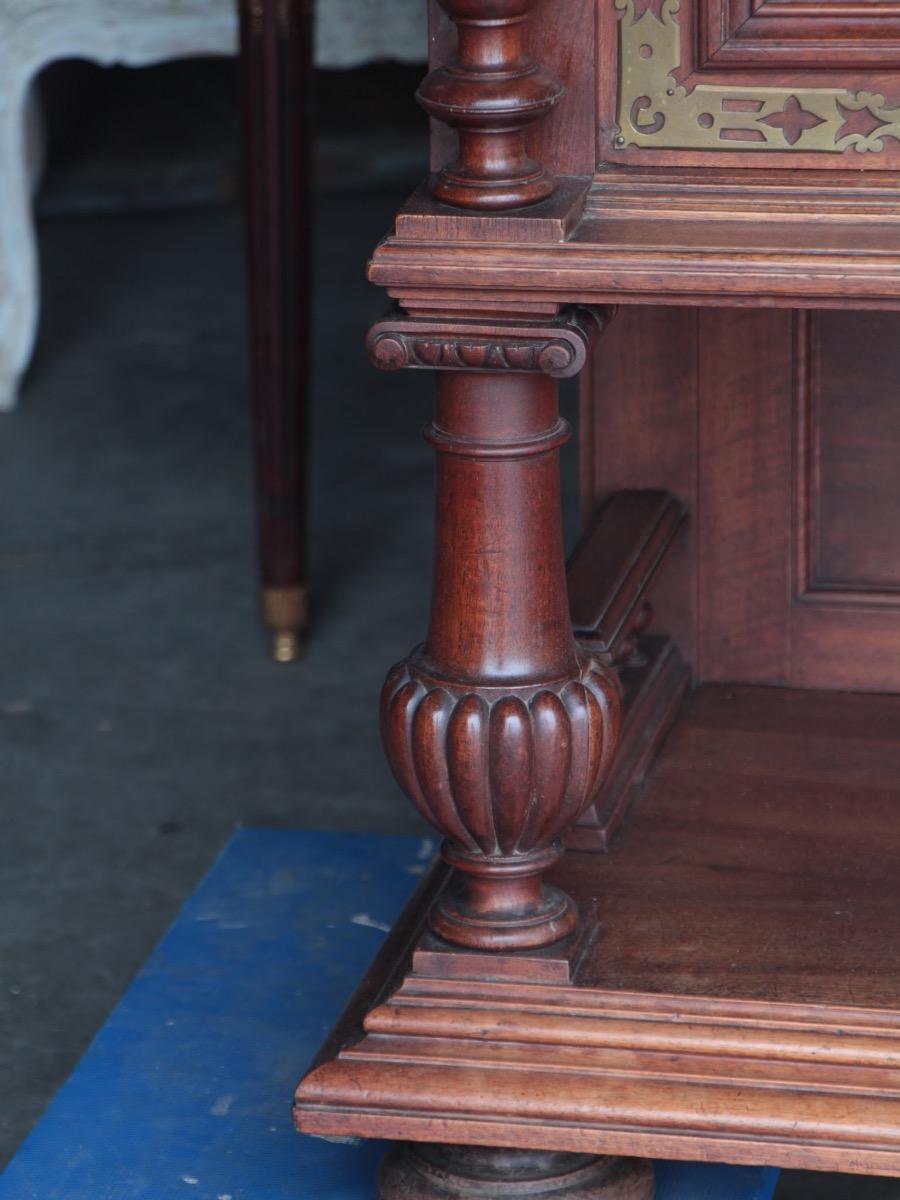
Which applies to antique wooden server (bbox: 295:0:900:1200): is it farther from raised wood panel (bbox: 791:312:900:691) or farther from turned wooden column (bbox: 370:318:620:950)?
raised wood panel (bbox: 791:312:900:691)

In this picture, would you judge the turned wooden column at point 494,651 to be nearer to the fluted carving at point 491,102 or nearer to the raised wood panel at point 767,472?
the fluted carving at point 491,102

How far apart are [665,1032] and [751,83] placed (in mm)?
726

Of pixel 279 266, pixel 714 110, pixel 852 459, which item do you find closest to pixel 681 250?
pixel 714 110

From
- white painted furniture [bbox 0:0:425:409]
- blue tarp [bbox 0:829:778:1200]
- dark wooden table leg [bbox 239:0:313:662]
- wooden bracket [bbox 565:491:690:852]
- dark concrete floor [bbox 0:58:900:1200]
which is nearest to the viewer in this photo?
blue tarp [bbox 0:829:778:1200]

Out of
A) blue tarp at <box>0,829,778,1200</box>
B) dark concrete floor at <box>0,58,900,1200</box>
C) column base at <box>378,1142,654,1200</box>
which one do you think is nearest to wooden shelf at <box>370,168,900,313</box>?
column base at <box>378,1142,654,1200</box>

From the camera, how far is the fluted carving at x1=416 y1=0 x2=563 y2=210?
1.40m

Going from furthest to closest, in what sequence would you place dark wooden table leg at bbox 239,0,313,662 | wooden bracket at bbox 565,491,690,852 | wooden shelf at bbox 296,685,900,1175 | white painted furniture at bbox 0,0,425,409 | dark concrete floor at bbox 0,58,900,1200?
white painted furniture at bbox 0,0,425,409
dark wooden table leg at bbox 239,0,313,662
dark concrete floor at bbox 0,58,900,1200
wooden bracket at bbox 565,491,690,852
wooden shelf at bbox 296,685,900,1175

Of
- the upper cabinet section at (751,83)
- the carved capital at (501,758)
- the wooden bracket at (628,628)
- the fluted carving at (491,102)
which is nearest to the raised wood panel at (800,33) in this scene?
the upper cabinet section at (751,83)

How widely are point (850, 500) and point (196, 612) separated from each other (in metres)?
1.53

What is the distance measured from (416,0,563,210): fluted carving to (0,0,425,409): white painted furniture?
228cm

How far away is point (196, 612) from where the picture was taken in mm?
3463

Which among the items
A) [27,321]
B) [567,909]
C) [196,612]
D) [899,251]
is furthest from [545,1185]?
[27,321]

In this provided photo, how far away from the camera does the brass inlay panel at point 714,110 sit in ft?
4.68

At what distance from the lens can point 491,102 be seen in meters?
1.40
